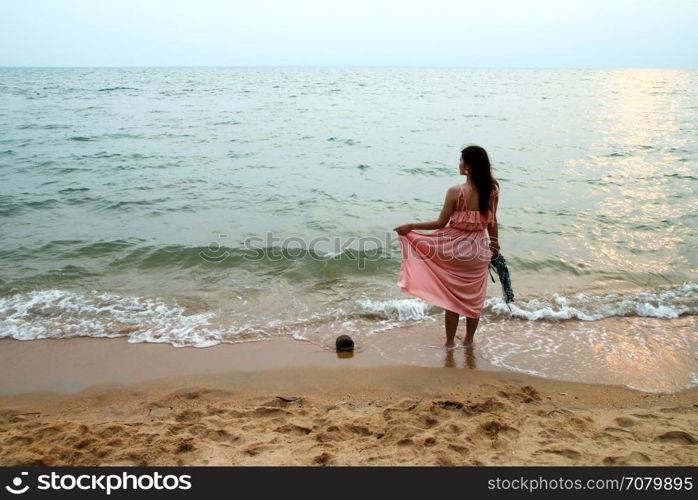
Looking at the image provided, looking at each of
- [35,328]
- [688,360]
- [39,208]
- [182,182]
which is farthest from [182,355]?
[182,182]

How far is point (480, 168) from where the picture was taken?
4094mm

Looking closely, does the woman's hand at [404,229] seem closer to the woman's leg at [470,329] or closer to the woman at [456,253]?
the woman at [456,253]

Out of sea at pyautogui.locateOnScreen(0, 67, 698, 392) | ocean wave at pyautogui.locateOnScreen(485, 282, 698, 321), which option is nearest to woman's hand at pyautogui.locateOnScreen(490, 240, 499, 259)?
sea at pyautogui.locateOnScreen(0, 67, 698, 392)

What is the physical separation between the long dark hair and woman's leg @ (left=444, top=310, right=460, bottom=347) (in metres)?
1.28

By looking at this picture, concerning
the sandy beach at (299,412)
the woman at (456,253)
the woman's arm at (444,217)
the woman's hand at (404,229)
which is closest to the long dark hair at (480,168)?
the woman at (456,253)

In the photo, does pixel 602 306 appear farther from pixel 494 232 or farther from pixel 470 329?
pixel 494 232

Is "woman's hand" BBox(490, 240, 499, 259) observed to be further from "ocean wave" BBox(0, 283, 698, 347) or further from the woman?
"ocean wave" BBox(0, 283, 698, 347)

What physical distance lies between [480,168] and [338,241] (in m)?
4.54

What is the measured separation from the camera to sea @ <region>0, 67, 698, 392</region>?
529 cm

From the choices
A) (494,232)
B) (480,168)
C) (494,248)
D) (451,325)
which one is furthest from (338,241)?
(480,168)

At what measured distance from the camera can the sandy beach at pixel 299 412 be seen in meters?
2.98

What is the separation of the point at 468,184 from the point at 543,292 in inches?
116

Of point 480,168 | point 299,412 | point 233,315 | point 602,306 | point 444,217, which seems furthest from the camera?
point 602,306

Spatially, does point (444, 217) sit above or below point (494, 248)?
above
